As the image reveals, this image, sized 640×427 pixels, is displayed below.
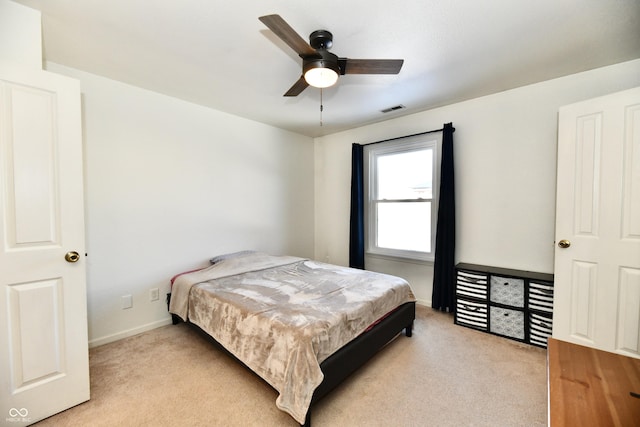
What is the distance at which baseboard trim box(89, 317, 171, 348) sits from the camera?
249 cm

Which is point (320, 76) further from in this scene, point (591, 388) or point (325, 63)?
point (591, 388)

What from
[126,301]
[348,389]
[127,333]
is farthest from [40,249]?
[348,389]

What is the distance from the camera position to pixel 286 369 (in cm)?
156

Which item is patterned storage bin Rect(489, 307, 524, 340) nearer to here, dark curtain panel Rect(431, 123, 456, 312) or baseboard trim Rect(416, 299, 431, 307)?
dark curtain panel Rect(431, 123, 456, 312)

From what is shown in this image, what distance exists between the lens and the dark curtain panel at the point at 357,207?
13.3 ft

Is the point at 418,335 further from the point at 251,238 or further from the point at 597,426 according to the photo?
the point at 251,238

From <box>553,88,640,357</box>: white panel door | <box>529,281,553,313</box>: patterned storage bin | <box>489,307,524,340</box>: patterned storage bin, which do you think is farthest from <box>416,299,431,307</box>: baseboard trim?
<box>553,88,640,357</box>: white panel door

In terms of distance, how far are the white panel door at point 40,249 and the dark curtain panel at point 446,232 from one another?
3383 millimetres

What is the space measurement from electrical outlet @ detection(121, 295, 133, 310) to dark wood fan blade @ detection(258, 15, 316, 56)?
2.79 meters

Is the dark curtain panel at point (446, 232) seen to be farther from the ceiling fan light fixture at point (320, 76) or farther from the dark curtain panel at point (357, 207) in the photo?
→ the ceiling fan light fixture at point (320, 76)

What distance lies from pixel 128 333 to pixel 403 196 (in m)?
3.64

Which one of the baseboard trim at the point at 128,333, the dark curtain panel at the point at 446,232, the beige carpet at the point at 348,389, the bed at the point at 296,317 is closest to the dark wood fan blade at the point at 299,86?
the bed at the point at 296,317

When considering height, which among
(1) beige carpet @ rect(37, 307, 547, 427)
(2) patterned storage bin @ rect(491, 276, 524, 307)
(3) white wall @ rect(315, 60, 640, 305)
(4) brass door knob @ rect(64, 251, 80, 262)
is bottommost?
(1) beige carpet @ rect(37, 307, 547, 427)

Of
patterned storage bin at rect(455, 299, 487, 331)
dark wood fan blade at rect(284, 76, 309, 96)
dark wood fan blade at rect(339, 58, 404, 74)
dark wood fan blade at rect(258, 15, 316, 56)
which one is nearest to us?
dark wood fan blade at rect(258, 15, 316, 56)
